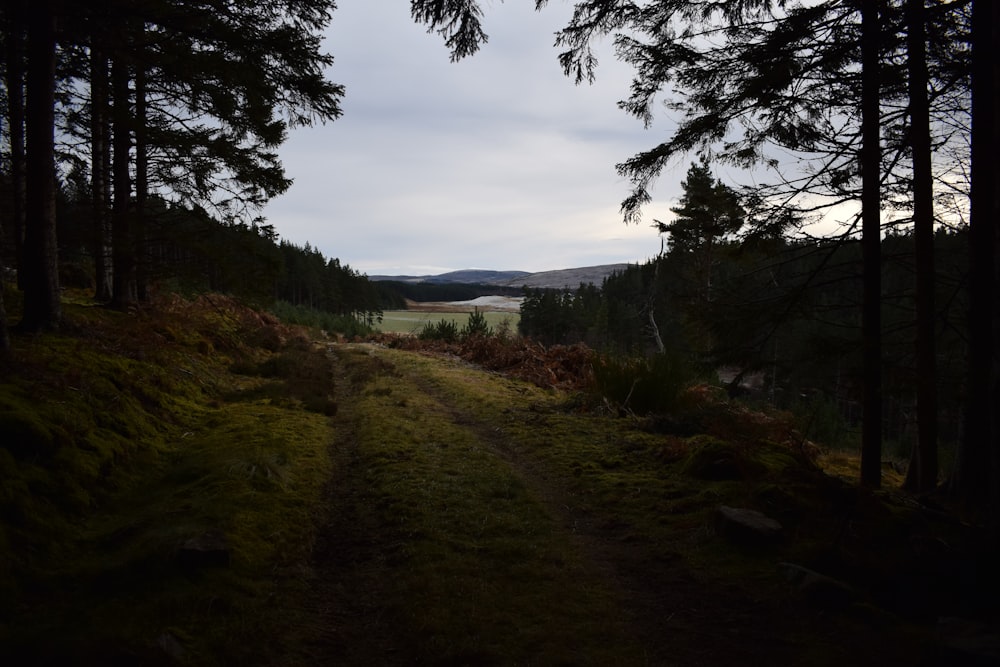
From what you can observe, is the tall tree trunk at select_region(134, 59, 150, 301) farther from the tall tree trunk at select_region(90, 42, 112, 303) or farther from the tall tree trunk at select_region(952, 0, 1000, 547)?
the tall tree trunk at select_region(952, 0, 1000, 547)

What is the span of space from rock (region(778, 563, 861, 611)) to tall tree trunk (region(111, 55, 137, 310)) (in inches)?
442

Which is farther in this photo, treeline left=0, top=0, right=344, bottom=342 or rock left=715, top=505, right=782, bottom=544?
treeline left=0, top=0, right=344, bottom=342

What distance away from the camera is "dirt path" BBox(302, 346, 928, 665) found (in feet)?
9.93

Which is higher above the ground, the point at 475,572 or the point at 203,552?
the point at 203,552

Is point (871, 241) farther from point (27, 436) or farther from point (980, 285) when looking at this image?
point (27, 436)

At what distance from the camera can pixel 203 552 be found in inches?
143

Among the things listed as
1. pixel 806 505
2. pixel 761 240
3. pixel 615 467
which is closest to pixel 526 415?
pixel 615 467

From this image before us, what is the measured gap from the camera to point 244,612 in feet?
10.8

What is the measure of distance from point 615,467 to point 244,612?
4708 millimetres

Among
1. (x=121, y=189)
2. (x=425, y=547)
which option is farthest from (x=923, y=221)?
(x=121, y=189)

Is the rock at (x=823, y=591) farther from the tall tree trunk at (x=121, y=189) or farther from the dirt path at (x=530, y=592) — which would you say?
the tall tree trunk at (x=121, y=189)

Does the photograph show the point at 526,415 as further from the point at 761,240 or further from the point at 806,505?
the point at 806,505

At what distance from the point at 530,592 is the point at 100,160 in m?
14.4

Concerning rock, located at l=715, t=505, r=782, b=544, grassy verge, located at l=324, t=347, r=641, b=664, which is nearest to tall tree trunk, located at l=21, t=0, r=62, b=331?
grassy verge, located at l=324, t=347, r=641, b=664
